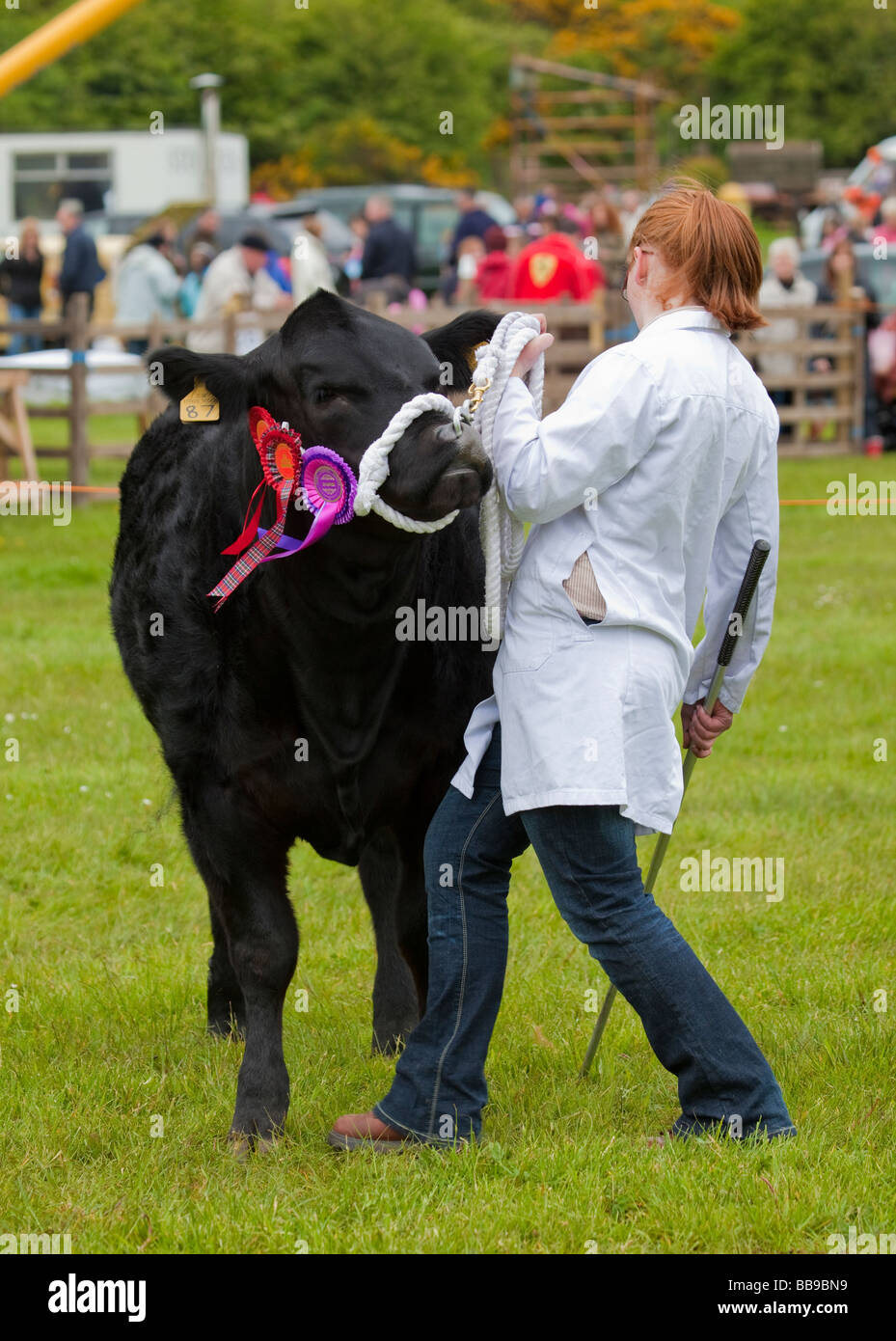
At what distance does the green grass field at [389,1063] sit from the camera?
347cm

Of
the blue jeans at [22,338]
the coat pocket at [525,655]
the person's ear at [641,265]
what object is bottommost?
the coat pocket at [525,655]

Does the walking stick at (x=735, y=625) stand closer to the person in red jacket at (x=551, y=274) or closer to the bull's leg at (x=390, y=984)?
the bull's leg at (x=390, y=984)

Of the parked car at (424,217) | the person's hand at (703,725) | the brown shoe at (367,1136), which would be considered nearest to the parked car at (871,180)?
the parked car at (424,217)

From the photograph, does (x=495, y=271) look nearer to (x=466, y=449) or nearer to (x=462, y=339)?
(x=462, y=339)

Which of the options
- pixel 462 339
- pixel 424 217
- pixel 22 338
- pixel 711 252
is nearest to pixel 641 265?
pixel 711 252

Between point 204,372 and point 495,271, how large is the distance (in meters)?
15.4

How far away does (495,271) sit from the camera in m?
18.8

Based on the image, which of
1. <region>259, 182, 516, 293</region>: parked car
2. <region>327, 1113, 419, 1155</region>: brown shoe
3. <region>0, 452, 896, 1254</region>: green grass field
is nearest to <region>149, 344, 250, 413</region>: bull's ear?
<region>0, 452, 896, 1254</region>: green grass field

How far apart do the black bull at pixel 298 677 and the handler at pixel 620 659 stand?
0.27m

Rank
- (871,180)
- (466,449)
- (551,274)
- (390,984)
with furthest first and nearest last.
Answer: (871,180)
(551,274)
(390,984)
(466,449)

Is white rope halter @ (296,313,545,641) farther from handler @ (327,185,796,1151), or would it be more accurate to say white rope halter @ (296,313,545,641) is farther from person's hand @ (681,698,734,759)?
person's hand @ (681,698,734,759)

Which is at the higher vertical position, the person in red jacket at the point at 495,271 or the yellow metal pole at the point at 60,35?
the yellow metal pole at the point at 60,35
